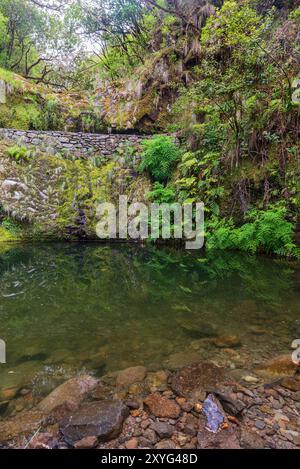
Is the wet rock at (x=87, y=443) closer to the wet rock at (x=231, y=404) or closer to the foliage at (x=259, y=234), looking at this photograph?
the wet rock at (x=231, y=404)

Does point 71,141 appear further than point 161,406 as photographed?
Yes

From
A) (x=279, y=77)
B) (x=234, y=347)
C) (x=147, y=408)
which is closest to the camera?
(x=147, y=408)

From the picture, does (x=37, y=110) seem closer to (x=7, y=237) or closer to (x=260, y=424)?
(x=7, y=237)

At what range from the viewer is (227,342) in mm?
3115

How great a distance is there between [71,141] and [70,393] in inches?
425

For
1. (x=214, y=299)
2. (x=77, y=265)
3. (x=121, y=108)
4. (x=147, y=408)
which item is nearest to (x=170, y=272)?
(x=214, y=299)

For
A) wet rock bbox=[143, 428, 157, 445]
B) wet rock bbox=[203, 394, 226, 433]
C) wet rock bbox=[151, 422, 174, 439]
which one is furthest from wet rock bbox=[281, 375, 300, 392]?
wet rock bbox=[143, 428, 157, 445]

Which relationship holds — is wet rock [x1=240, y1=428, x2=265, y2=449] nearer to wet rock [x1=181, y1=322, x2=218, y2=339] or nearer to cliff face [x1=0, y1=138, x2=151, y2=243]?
wet rock [x1=181, y1=322, x2=218, y2=339]

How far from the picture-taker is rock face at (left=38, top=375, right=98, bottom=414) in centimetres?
223

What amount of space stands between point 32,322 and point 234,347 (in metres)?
2.57

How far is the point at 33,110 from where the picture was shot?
12523mm

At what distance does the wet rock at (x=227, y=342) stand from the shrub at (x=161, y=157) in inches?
316

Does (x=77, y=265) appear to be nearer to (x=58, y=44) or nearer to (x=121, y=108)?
(x=121, y=108)

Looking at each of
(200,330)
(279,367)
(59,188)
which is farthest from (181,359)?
(59,188)
